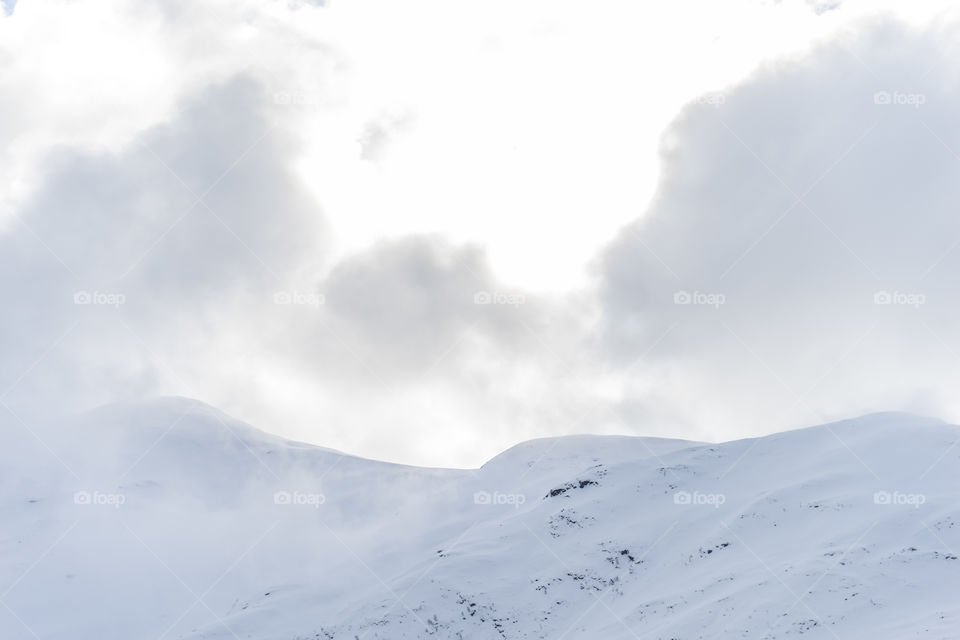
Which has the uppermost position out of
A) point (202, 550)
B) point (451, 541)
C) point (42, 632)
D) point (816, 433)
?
point (816, 433)

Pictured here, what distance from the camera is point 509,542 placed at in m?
57.9

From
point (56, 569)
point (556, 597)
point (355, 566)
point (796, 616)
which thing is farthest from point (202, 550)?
point (796, 616)

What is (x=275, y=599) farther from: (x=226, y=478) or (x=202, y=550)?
(x=226, y=478)

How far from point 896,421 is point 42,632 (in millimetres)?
70989

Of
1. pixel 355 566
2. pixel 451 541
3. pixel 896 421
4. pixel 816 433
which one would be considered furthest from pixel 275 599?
pixel 896 421

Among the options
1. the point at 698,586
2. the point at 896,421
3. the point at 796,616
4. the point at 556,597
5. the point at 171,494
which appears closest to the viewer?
the point at 796,616

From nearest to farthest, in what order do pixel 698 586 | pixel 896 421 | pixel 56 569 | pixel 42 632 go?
pixel 698 586 < pixel 896 421 < pixel 42 632 < pixel 56 569

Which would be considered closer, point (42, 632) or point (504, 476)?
point (42, 632)

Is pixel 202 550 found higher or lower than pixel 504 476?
lower

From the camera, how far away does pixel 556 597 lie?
165 feet

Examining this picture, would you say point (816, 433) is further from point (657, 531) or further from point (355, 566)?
point (355, 566)

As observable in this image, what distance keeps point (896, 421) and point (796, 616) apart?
31.1 meters

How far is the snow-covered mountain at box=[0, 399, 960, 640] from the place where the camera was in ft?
135

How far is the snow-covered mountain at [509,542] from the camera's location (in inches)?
1617
